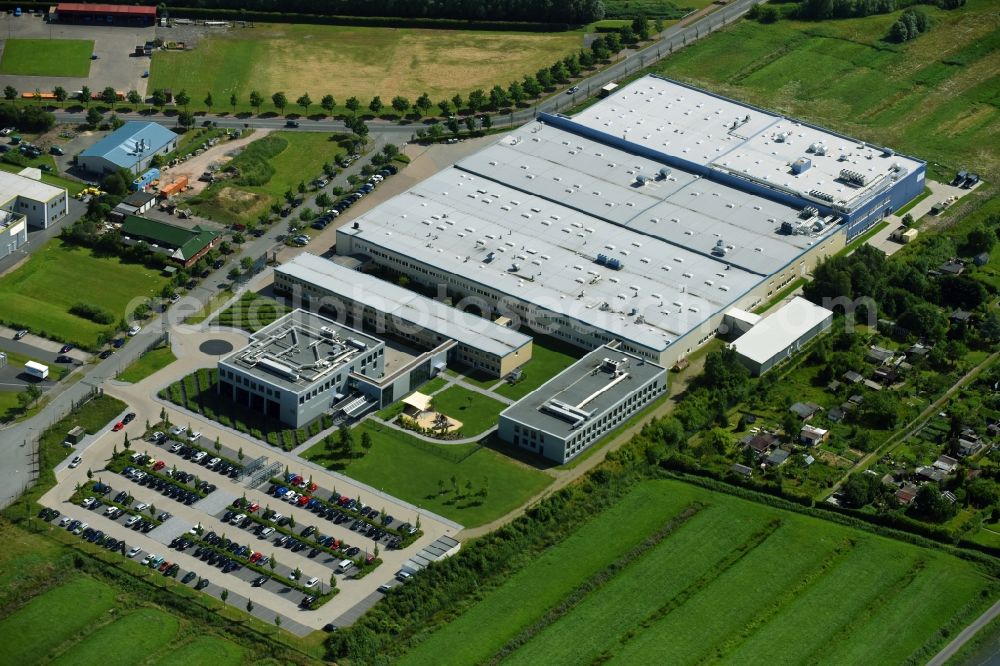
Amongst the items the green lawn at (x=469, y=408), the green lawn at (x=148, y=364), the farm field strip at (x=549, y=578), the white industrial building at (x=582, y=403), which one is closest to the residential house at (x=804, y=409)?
the white industrial building at (x=582, y=403)

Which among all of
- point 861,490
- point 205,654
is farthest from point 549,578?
point 861,490

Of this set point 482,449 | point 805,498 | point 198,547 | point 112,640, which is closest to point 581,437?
point 482,449

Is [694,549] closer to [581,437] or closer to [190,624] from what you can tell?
[581,437]

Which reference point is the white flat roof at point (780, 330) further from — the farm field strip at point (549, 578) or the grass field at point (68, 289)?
the grass field at point (68, 289)

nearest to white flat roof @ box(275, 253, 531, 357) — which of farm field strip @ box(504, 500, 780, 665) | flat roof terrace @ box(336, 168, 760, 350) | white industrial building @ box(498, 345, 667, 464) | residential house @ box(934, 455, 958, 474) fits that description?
flat roof terrace @ box(336, 168, 760, 350)

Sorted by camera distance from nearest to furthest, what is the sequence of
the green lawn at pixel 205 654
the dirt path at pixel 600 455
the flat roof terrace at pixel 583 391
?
the green lawn at pixel 205 654 < the dirt path at pixel 600 455 < the flat roof terrace at pixel 583 391

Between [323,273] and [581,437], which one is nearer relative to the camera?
[581,437]

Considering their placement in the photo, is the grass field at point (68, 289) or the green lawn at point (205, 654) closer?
the green lawn at point (205, 654)

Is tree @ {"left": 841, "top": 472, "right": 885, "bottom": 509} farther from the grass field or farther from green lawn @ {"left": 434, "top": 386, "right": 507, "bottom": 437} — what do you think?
the grass field
